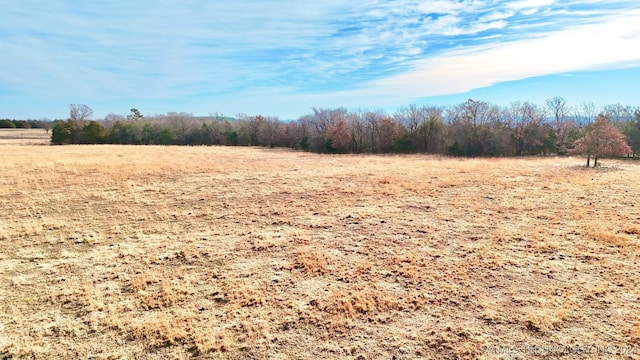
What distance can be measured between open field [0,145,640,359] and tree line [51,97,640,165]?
2343cm

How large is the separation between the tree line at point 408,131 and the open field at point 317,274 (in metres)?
23.4

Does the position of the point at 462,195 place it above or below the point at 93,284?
above

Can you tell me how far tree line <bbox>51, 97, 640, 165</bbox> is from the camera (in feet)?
136

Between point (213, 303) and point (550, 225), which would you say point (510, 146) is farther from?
point (213, 303)

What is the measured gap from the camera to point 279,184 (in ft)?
67.3

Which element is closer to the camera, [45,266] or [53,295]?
[53,295]

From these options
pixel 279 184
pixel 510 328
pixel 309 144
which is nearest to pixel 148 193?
pixel 279 184

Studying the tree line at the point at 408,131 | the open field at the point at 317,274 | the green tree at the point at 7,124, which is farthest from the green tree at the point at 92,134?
the green tree at the point at 7,124

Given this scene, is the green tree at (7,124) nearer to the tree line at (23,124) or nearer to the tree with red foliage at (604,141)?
the tree line at (23,124)

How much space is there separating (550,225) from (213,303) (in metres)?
12.5

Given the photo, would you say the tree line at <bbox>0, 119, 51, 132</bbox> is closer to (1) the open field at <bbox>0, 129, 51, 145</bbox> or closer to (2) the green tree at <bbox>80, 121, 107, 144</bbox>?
(1) the open field at <bbox>0, 129, 51, 145</bbox>

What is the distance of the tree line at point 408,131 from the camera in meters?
41.5

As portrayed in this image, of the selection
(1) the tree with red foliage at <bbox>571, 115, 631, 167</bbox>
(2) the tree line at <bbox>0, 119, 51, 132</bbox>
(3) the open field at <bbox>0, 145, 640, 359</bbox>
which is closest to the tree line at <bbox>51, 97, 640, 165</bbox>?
(1) the tree with red foliage at <bbox>571, 115, 631, 167</bbox>

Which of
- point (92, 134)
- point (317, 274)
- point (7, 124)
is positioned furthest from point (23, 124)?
point (317, 274)
